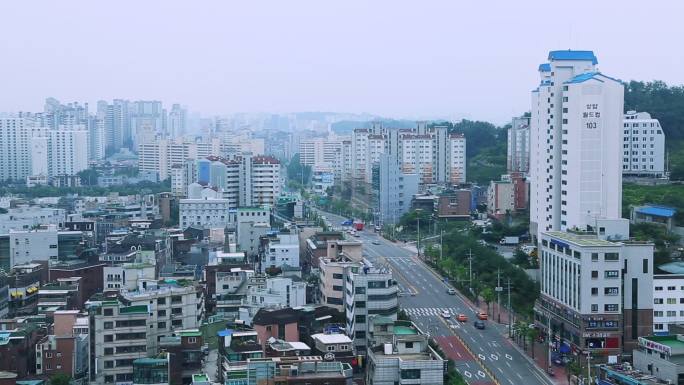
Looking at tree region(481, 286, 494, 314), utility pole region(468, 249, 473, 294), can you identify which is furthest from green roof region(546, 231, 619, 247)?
utility pole region(468, 249, 473, 294)

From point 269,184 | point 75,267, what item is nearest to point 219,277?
point 75,267

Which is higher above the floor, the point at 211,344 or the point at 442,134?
the point at 442,134

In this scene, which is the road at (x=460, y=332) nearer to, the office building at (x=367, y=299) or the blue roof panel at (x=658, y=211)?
the office building at (x=367, y=299)

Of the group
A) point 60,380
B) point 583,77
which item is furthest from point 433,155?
point 60,380

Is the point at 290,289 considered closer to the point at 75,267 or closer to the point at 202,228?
the point at 75,267

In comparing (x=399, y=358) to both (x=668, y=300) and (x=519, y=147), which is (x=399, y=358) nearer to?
(x=668, y=300)
